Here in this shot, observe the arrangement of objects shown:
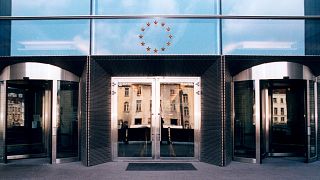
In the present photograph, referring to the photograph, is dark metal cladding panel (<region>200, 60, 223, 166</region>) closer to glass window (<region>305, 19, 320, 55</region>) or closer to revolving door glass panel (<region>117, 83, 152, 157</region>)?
revolving door glass panel (<region>117, 83, 152, 157</region>)

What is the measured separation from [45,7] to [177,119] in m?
5.35

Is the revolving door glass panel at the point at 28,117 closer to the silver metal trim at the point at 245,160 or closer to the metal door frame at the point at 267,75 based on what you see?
the silver metal trim at the point at 245,160

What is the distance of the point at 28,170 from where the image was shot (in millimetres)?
8945

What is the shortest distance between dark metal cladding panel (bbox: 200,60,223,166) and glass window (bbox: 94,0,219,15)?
1.75 m

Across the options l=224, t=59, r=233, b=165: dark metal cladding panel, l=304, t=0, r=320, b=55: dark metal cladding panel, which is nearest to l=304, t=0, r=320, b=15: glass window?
l=304, t=0, r=320, b=55: dark metal cladding panel

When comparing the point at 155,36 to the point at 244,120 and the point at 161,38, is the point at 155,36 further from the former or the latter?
the point at 244,120

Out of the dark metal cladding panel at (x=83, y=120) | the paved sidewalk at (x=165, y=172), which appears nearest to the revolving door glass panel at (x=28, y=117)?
the paved sidewalk at (x=165, y=172)

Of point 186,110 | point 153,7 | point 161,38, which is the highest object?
point 153,7

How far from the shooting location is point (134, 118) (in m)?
10.9

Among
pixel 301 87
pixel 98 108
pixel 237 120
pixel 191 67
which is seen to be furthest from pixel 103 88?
pixel 301 87

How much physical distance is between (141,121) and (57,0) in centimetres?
454

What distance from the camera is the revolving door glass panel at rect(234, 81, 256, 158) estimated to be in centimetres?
1026

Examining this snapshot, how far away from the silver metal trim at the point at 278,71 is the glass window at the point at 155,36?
4.54ft

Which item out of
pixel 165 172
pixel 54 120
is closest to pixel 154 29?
pixel 54 120
